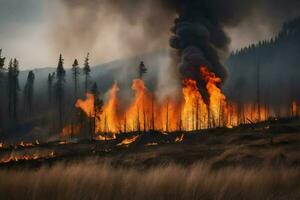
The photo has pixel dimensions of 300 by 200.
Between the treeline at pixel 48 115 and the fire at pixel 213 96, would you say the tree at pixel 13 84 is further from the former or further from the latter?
the fire at pixel 213 96

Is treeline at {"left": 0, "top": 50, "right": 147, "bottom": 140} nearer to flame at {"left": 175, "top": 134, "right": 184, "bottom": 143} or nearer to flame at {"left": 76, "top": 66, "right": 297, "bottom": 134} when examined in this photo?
flame at {"left": 76, "top": 66, "right": 297, "bottom": 134}

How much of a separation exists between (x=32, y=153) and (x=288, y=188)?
48960mm

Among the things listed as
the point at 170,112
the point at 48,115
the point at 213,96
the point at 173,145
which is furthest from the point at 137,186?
the point at 48,115

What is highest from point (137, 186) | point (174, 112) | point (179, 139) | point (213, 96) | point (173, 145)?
point (213, 96)

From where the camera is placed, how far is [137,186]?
23.4 ft

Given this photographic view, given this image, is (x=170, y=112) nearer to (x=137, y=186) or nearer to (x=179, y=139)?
(x=179, y=139)

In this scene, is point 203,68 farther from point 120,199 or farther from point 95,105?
point 120,199

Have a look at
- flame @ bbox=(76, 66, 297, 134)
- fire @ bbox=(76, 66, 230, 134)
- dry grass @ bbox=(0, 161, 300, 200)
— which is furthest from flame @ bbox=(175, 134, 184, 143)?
dry grass @ bbox=(0, 161, 300, 200)

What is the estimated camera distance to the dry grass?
6.73m

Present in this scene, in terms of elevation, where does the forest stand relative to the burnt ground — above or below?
above

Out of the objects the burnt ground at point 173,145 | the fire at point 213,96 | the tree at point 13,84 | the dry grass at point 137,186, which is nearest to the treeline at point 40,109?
the tree at point 13,84

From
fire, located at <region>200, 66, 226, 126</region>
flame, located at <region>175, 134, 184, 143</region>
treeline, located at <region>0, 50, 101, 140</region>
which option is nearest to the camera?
flame, located at <region>175, 134, 184, 143</region>

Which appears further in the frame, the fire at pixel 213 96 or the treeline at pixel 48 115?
the treeline at pixel 48 115

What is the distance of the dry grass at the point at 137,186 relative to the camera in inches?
265
